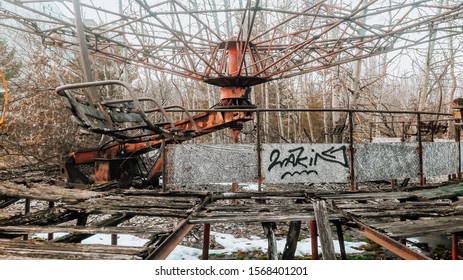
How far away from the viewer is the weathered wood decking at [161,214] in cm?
235

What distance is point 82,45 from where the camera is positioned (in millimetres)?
2354

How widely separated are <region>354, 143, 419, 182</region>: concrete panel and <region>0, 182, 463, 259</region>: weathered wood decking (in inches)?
24.0

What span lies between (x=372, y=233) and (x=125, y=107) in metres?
4.47

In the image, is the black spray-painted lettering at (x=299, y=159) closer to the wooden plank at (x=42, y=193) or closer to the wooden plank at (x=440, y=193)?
the wooden plank at (x=440, y=193)

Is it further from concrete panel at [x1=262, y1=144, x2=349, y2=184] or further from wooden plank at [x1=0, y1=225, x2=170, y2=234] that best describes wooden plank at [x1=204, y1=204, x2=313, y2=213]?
concrete panel at [x1=262, y1=144, x2=349, y2=184]

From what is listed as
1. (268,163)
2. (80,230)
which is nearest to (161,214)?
(80,230)

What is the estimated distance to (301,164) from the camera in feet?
16.9

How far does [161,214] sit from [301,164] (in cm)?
267

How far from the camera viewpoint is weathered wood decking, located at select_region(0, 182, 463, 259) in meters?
2.35

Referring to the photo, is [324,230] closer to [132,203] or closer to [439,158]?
[132,203]

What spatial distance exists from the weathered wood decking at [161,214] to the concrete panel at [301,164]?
1.53ft

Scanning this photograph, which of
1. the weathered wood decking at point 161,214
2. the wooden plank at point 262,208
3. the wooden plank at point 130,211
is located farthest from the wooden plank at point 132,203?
the wooden plank at point 262,208
